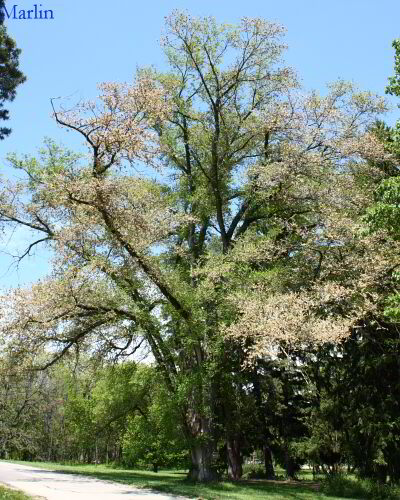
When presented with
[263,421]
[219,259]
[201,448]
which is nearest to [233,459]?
[263,421]

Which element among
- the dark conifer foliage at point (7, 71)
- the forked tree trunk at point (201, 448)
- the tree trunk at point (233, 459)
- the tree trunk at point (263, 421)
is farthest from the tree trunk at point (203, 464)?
the dark conifer foliage at point (7, 71)

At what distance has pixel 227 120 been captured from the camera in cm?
2403

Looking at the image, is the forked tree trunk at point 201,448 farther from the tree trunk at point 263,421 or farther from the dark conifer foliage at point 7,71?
the dark conifer foliage at point 7,71

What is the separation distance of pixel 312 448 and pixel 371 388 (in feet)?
25.3

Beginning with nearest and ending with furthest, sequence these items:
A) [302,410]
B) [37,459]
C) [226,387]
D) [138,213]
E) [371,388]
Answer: [138,213]
[226,387]
[371,388]
[302,410]
[37,459]

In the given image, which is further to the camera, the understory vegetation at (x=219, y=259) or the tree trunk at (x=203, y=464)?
the tree trunk at (x=203, y=464)

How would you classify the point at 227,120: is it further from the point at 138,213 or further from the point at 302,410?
the point at 302,410

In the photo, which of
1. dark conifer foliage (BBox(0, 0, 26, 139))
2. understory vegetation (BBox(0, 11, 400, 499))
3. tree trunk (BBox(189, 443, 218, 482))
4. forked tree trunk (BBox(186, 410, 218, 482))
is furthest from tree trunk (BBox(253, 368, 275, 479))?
dark conifer foliage (BBox(0, 0, 26, 139))

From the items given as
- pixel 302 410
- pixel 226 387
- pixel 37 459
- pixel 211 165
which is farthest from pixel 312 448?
pixel 37 459

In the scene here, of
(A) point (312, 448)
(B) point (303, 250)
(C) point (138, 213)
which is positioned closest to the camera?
(C) point (138, 213)

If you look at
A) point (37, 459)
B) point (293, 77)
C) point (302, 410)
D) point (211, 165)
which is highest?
point (293, 77)

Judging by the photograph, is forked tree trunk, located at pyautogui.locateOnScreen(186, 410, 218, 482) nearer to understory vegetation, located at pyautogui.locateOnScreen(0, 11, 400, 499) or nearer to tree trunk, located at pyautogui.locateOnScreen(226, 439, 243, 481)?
understory vegetation, located at pyautogui.locateOnScreen(0, 11, 400, 499)

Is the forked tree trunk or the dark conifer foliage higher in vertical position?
the dark conifer foliage

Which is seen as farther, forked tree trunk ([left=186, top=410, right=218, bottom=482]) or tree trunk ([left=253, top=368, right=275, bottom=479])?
tree trunk ([left=253, top=368, right=275, bottom=479])
